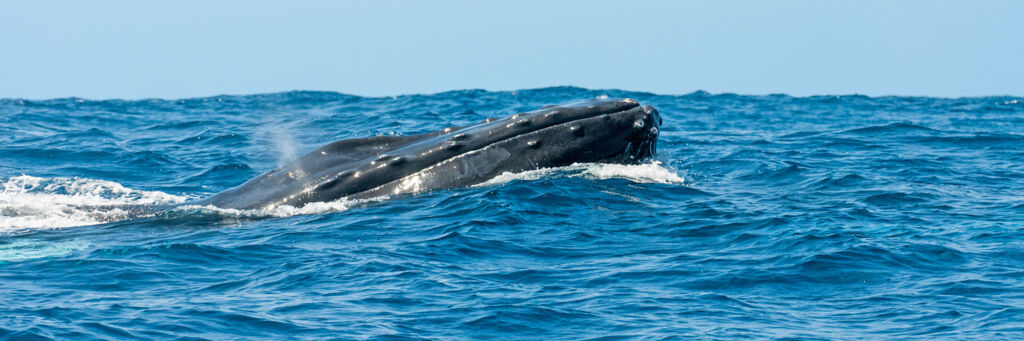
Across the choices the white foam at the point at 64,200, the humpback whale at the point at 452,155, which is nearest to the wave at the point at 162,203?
the white foam at the point at 64,200

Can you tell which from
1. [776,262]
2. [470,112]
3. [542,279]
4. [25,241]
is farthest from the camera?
[470,112]

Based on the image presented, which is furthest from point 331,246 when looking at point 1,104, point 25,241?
point 1,104

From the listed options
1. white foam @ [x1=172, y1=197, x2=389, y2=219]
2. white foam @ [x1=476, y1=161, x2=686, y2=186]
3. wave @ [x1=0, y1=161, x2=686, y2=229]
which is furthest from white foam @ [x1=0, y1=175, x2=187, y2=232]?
white foam @ [x1=476, y1=161, x2=686, y2=186]

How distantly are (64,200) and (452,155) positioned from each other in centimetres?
567

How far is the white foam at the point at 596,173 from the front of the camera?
13.9 m

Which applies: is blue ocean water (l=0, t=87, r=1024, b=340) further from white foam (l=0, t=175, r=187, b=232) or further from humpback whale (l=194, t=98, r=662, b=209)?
humpback whale (l=194, t=98, r=662, b=209)

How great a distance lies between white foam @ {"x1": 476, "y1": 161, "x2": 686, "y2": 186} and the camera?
45.4 ft

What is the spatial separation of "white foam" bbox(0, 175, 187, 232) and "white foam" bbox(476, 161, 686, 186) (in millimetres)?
4450

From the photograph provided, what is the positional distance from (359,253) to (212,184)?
8199 mm

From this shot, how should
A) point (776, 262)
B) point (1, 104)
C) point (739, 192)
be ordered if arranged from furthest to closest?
1. point (1, 104)
2. point (739, 192)
3. point (776, 262)

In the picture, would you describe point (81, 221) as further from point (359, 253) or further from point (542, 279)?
point (542, 279)

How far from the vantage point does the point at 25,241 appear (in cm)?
1230

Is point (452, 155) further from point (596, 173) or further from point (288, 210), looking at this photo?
point (288, 210)

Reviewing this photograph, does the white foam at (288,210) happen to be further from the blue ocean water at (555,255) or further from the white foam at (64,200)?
the white foam at (64,200)
